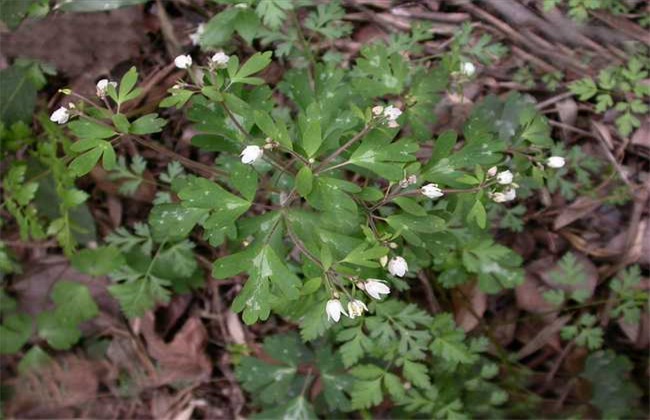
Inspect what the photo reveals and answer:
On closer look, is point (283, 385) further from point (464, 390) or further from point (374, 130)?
point (374, 130)

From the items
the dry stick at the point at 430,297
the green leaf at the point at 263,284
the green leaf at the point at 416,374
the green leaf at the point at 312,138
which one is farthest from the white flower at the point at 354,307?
the dry stick at the point at 430,297

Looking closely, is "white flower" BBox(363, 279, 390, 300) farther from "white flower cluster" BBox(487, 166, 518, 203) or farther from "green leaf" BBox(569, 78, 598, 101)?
"green leaf" BBox(569, 78, 598, 101)

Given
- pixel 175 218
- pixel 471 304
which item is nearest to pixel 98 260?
pixel 175 218

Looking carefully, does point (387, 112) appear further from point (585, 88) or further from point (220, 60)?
point (585, 88)

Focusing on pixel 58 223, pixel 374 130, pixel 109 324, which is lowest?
pixel 109 324

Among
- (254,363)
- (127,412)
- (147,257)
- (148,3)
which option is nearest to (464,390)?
(254,363)

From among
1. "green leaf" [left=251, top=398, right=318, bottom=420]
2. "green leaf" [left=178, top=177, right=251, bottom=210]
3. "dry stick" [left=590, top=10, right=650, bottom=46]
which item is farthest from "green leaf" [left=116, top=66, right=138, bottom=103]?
"dry stick" [left=590, top=10, right=650, bottom=46]

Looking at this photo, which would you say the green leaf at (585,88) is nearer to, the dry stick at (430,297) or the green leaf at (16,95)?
the dry stick at (430,297)
